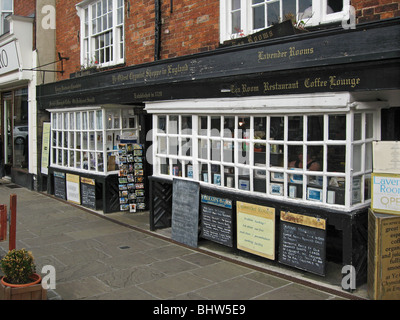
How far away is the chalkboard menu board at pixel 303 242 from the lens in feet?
17.2

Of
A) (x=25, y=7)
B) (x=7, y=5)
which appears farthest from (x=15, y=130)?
(x=7, y=5)

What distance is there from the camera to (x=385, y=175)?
4.76 metres

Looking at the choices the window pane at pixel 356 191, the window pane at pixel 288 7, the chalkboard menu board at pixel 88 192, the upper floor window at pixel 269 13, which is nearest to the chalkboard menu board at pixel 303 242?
the window pane at pixel 356 191

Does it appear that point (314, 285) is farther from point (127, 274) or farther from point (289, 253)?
point (127, 274)

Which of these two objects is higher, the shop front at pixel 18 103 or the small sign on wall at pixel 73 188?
the shop front at pixel 18 103

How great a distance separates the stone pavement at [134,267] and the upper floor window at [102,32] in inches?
156

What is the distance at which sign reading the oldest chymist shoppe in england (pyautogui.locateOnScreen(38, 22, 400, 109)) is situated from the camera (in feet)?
15.0

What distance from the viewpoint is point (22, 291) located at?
4.40m

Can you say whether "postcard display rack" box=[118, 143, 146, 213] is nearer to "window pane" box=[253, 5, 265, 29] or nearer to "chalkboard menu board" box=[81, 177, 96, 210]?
"chalkboard menu board" box=[81, 177, 96, 210]

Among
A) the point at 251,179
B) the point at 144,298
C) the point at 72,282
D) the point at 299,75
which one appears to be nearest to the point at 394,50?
the point at 299,75

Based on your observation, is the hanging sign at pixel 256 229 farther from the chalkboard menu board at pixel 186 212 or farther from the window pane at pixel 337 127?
the window pane at pixel 337 127

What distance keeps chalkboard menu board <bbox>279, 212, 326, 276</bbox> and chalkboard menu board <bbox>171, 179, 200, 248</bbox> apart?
1.78m

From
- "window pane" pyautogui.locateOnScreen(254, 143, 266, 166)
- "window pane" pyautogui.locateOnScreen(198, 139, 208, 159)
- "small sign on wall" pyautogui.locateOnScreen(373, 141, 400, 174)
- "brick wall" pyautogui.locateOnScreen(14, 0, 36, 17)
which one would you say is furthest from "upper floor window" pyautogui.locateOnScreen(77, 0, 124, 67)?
"small sign on wall" pyautogui.locateOnScreen(373, 141, 400, 174)

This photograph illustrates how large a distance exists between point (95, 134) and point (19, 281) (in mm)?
5721
